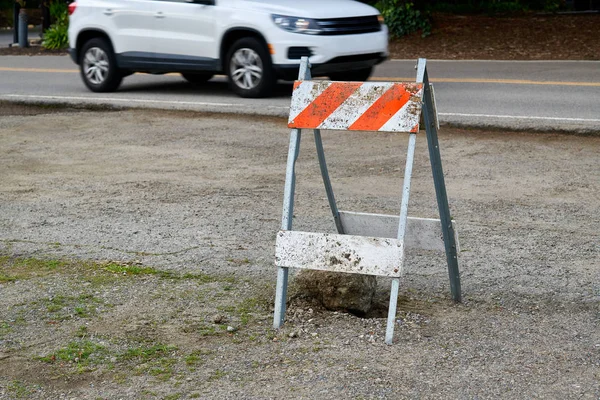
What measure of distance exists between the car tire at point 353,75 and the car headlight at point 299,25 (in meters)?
1.60

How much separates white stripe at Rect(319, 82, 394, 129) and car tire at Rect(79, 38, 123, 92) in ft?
33.1

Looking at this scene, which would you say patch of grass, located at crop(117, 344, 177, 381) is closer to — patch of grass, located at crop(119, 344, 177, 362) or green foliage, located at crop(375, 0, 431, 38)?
patch of grass, located at crop(119, 344, 177, 362)

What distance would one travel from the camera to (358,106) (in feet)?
14.3

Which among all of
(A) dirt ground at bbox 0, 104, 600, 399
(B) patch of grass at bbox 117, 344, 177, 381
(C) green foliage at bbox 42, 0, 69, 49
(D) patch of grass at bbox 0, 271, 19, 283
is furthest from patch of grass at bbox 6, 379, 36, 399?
(C) green foliage at bbox 42, 0, 69, 49

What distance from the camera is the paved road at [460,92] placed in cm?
1086

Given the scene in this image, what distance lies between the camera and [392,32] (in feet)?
76.0

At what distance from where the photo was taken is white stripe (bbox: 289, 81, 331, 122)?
4.43 m

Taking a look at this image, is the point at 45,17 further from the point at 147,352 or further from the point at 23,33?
the point at 147,352

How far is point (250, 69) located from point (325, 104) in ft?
27.9

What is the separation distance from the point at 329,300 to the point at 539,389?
1319 millimetres

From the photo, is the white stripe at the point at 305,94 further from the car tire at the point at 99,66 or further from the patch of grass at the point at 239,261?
the car tire at the point at 99,66

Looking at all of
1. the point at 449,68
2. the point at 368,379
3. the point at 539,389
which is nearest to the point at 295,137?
the point at 368,379

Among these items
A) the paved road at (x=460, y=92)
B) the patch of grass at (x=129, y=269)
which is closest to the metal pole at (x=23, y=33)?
the paved road at (x=460, y=92)

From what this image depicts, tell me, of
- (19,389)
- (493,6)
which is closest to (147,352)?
(19,389)
